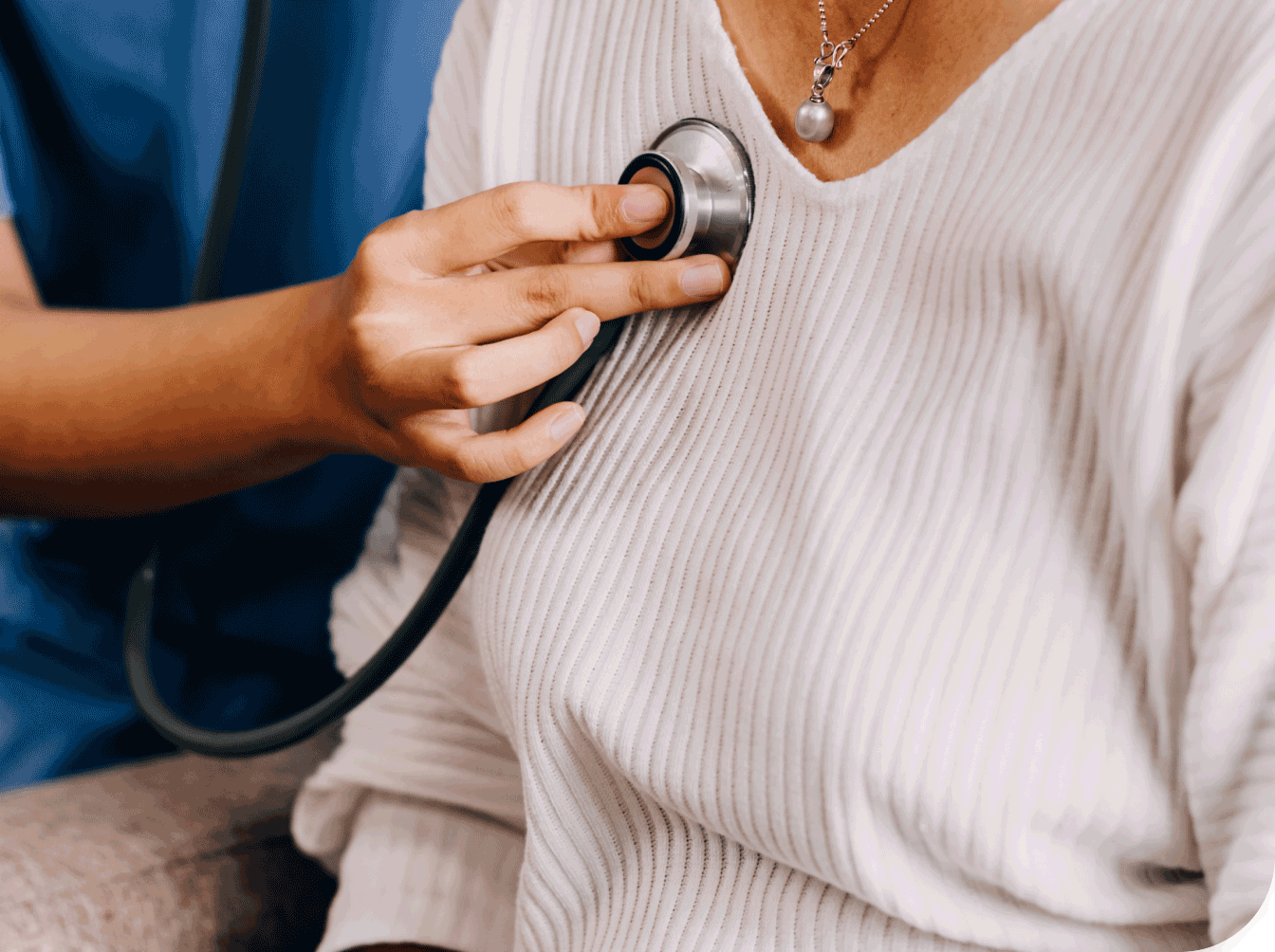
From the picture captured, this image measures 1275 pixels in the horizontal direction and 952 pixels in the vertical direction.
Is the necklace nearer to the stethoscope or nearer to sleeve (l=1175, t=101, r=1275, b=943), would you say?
the stethoscope

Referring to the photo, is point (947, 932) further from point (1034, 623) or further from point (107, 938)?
point (107, 938)

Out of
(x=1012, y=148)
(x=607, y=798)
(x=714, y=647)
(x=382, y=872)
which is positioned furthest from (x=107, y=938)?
(x=1012, y=148)

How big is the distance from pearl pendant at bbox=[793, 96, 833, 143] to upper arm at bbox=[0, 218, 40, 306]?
73 cm

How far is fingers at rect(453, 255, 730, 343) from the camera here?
0.45 meters

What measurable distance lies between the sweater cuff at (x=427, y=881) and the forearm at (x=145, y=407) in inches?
11.1

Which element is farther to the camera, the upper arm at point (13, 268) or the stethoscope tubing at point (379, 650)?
the upper arm at point (13, 268)

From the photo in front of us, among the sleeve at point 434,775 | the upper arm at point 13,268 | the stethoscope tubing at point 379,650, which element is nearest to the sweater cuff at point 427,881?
the sleeve at point 434,775

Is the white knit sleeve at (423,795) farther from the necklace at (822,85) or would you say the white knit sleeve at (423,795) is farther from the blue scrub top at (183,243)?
the necklace at (822,85)

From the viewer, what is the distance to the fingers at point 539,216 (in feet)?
1.48

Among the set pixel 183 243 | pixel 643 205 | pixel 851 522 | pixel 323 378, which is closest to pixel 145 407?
pixel 323 378

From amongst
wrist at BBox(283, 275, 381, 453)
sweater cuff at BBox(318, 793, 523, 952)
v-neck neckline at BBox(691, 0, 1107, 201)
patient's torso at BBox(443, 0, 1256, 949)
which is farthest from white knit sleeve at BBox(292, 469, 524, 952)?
v-neck neckline at BBox(691, 0, 1107, 201)

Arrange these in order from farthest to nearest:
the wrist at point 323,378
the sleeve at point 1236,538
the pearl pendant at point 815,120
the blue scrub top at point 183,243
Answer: the blue scrub top at point 183,243, the wrist at point 323,378, the pearl pendant at point 815,120, the sleeve at point 1236,538

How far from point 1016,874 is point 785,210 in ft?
0.98

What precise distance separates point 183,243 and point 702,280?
0.65m
